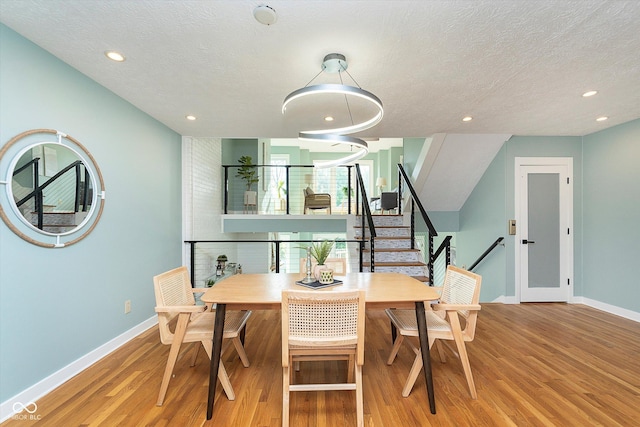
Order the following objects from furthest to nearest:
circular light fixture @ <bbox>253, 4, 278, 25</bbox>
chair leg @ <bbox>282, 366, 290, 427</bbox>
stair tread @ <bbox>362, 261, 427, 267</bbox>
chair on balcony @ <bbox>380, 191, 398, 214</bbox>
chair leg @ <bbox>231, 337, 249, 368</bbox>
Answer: chair on balcony @ <bbox>380, 191, 398, 214</bbox>
stair tread @ <bbox>362, 261, 427, 267</bbox>
chair leg @ <bbox>231, 337, 249, 368</bbox>
chair leg @ <bbox>282, 366, 290, 427</bbox>
circular light fixture @ <bbox>253, 4, 278, 25</bbox>

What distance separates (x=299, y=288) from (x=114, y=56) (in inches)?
87.6

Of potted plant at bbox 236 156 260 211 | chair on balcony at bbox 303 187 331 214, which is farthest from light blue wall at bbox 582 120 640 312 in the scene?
potted plant at bbox 236 156 260 211

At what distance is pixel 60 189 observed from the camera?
2.22 m

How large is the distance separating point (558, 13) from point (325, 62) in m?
1.43

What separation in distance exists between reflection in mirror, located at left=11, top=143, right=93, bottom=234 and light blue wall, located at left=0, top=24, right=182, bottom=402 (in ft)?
0.51

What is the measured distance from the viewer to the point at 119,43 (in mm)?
1974

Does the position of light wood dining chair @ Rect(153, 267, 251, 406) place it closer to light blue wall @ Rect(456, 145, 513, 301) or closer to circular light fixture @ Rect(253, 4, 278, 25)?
circular light fixture @ Rect(253, 4, 278, 25)

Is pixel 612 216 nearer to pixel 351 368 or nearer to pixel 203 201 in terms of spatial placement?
pixel 351 368

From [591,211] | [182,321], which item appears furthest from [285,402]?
[591,211]

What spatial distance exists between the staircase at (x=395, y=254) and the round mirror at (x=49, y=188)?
324cm

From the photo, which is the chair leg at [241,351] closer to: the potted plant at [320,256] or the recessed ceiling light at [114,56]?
the potted plant at [320,256]

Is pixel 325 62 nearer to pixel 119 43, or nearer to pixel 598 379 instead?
pixel 119 43

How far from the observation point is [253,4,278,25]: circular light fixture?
1609mm

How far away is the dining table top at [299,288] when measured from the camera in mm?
1936
